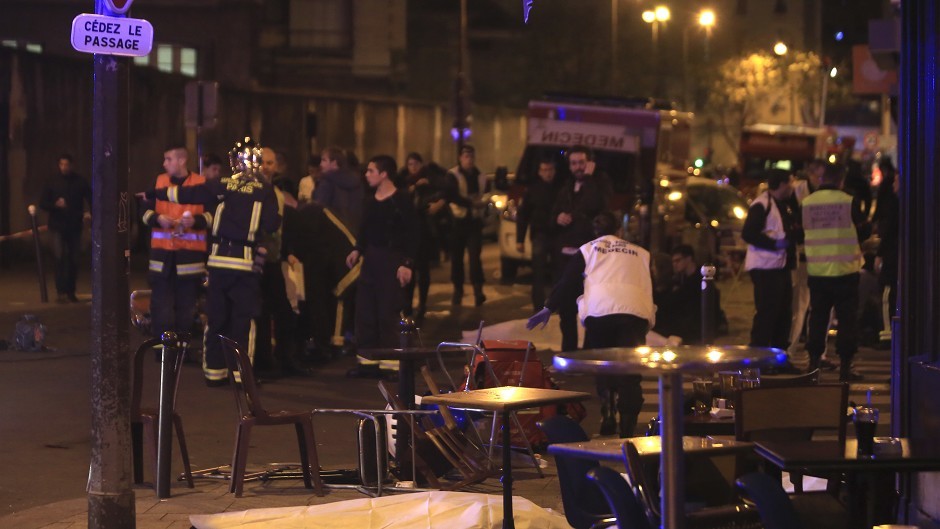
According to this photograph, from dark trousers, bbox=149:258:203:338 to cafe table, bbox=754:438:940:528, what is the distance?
7.93 m

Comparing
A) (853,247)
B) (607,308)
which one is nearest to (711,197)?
(853,247)

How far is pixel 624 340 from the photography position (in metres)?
10.2

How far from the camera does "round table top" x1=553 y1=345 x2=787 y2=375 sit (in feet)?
14.9

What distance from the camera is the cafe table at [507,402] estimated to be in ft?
21.8

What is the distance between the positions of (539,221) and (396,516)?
10062 mm

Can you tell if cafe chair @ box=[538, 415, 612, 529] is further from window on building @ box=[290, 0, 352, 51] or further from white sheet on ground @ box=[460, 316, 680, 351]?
window on building @ box=[290, 0, 352, 51]

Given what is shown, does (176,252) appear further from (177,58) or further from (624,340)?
(177,58)

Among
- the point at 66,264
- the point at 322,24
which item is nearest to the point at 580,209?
the point at 66,264

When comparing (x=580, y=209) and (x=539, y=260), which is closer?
(x=580, y=209)

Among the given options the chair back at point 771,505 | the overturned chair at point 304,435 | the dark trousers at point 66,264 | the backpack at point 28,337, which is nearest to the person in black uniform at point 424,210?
the dark trousers at point 66,264

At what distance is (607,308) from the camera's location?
33.2ft

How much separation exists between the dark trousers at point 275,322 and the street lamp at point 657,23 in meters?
40.4

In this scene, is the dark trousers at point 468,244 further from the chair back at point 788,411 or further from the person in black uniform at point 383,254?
the chair back at point 788,411

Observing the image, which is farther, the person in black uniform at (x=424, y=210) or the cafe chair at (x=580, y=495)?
the person in black uniform at (x=424, y=210)
